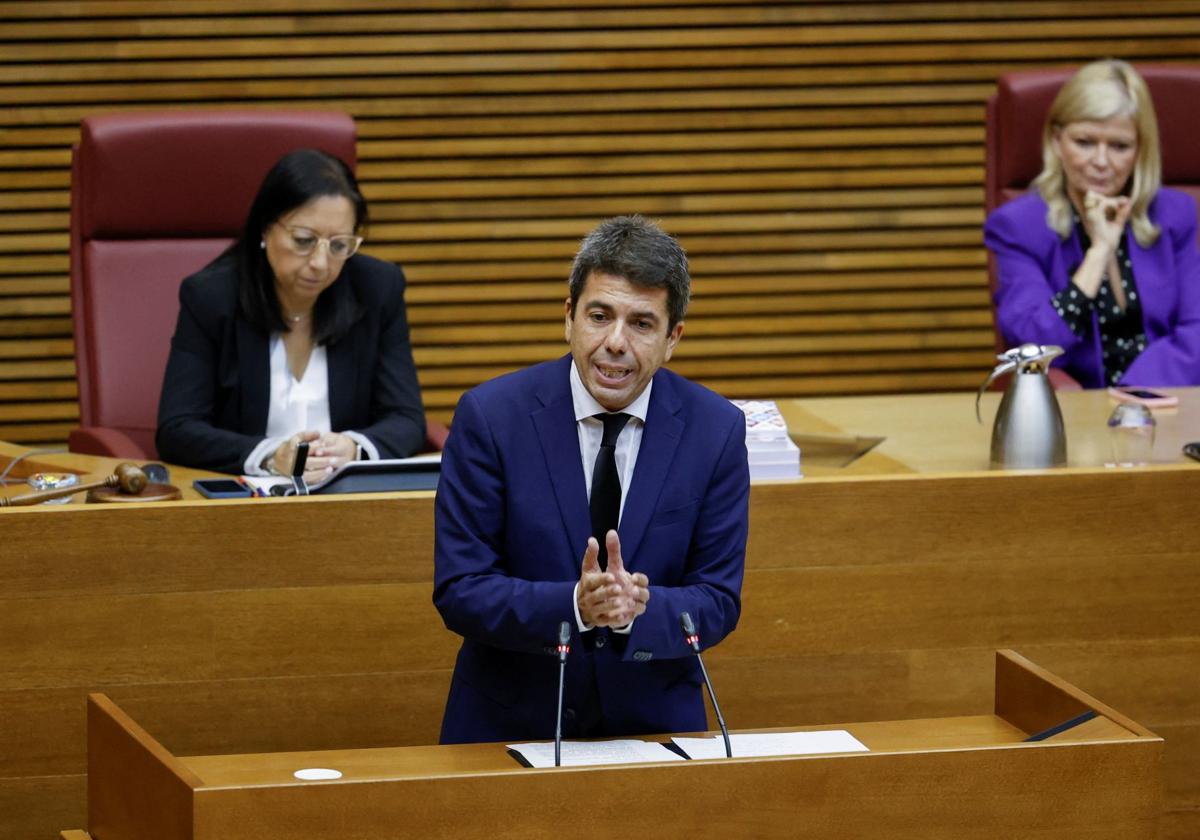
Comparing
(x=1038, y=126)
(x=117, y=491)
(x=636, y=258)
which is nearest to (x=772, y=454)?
(x=636, y=258)

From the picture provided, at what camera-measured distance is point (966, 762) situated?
7.00 ft

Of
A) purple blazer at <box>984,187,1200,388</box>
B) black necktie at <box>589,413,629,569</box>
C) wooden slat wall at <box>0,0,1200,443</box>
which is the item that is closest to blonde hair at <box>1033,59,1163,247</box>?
purple blazer at <box>984,187,1200,388</box>

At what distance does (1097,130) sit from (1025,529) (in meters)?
1.50

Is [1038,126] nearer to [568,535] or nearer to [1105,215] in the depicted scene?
[1105,215]

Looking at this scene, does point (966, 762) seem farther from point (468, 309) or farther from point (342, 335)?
point (468, 309)

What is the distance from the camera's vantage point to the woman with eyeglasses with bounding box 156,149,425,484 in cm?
360

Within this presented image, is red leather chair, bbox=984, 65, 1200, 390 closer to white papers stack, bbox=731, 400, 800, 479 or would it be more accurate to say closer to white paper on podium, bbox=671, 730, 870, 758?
white papers stack, bbox=731, 400, 800, 479

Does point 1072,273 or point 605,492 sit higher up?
point 1072,273

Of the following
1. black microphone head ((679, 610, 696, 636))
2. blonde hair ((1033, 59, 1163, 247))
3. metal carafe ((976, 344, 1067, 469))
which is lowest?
black microphone head ((679, 610, 696, 636))

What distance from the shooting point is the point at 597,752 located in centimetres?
226

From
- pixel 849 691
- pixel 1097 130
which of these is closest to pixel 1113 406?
pixel 1097 130

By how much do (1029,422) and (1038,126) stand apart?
1.59 metres

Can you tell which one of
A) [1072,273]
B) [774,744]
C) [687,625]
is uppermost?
[1072,273]

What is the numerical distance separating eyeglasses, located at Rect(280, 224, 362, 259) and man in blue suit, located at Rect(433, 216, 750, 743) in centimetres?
124
